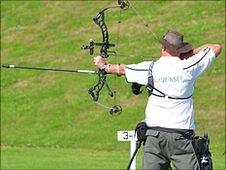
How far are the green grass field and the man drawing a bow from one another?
8.11 m

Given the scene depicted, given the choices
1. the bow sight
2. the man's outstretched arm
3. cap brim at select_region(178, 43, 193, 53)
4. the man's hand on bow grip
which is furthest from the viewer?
the bow sight

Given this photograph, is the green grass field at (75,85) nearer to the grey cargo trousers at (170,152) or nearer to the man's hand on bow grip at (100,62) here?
the man's hand on bow grip at (100,62)

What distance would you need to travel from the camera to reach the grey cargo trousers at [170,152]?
9.75 metres

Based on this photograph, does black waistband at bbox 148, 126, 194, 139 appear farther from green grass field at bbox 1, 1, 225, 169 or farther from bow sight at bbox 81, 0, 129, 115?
green grass field at bbox 1, 1, 225, 169

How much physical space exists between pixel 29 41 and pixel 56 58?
2.94m

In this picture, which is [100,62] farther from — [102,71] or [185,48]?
[185,48]

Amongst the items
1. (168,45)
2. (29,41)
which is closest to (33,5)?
(29,41)

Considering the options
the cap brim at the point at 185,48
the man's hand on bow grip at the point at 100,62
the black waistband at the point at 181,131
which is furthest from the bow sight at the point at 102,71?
the black waistband at the point at 181,131

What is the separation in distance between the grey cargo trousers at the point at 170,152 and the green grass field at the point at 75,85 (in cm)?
821

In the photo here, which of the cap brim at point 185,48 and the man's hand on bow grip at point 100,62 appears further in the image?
the man's hand on bow grip at point 100,62

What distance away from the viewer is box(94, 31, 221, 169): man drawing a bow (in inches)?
384

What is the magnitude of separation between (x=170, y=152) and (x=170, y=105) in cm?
A: 51

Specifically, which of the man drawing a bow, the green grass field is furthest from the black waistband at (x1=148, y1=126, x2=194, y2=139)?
the green grass field

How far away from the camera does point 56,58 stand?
33281 millimetres
